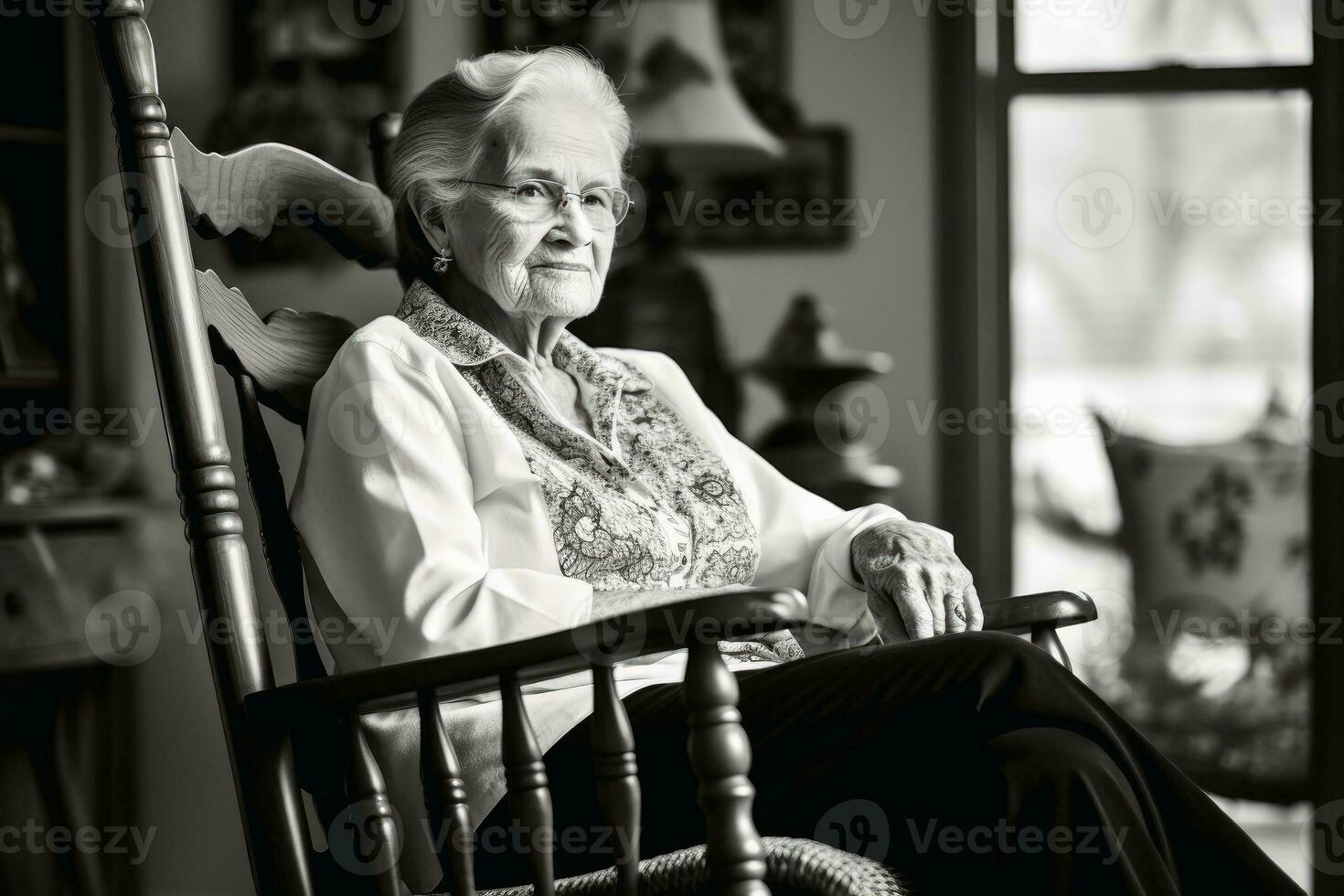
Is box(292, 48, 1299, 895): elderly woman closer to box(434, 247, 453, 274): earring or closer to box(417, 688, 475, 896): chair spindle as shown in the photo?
box(434, 247, 453, 274): earring

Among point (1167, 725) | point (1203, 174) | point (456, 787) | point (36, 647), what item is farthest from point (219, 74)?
point (1167, 725)

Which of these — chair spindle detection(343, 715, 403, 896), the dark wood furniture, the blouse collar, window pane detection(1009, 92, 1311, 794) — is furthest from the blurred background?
chair spindle detection(343, 715, 403, 896)

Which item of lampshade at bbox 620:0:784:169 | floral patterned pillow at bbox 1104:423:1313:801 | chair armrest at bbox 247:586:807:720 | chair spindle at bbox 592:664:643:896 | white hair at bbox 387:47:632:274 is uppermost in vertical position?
lampshade at bbox 620:0:784:169

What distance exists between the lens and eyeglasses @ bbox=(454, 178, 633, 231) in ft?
4.75

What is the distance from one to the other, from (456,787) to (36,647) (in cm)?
131

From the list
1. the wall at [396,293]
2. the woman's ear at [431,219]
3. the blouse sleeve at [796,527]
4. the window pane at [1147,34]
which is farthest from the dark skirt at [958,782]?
the window pane at [1147,34]

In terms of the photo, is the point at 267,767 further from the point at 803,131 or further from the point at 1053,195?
the point at 1053,195

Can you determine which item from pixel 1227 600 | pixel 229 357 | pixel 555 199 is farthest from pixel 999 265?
pixel 229 357

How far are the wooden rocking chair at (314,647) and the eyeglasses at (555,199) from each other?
20 centimetres

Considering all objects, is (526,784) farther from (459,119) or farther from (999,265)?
(999,265)

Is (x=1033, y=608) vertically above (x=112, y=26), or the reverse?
(x=112, y=26)

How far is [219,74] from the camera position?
7.96ft

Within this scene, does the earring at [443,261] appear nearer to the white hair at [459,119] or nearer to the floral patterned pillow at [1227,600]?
the white hair at [459,119]

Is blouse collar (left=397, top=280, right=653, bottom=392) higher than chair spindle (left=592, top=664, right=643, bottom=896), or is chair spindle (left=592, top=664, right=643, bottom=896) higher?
blouse collar (left=397, top=280, right=653, bottom=392)
